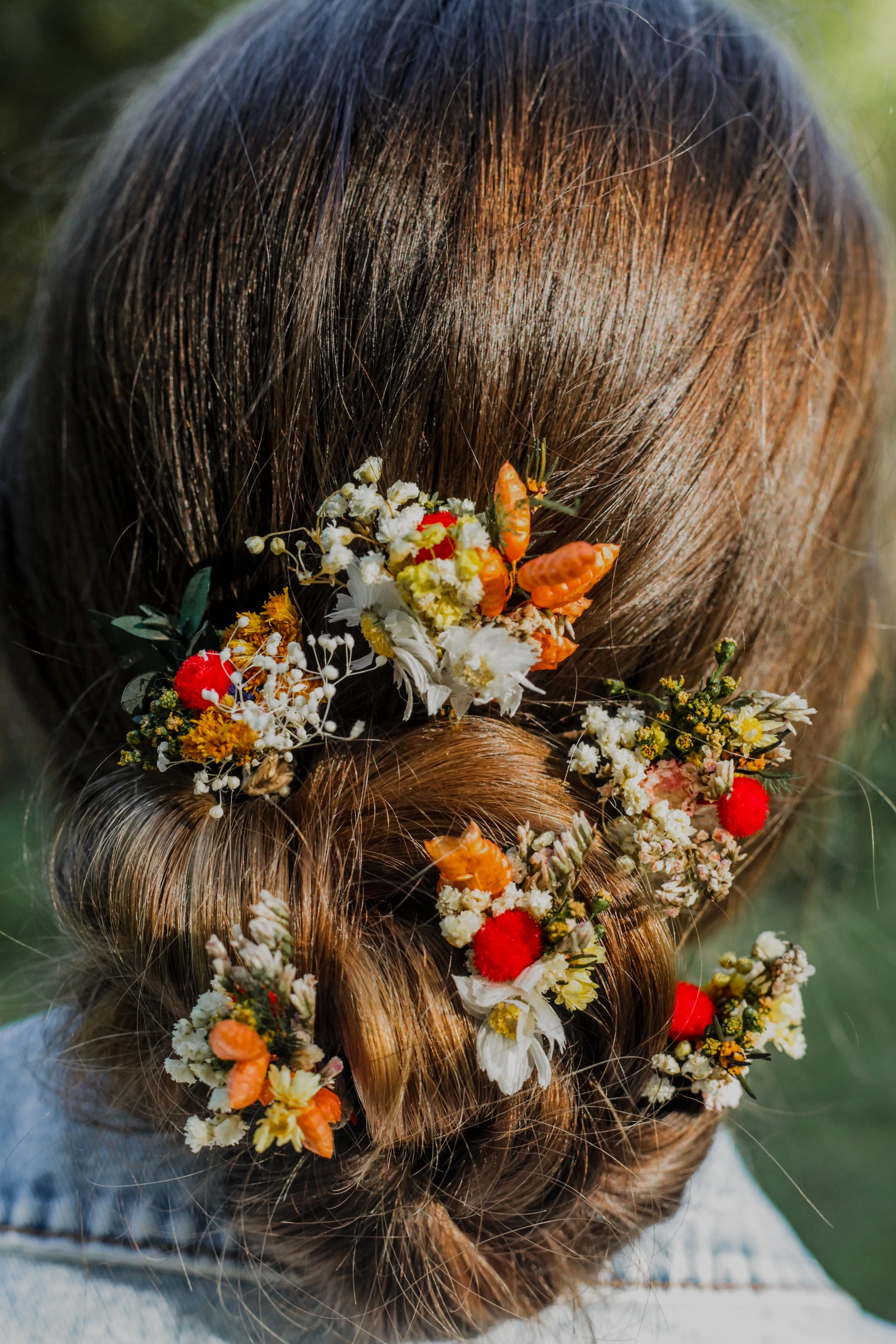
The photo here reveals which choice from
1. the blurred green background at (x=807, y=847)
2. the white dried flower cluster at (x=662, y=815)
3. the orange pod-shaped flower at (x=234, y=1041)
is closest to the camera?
the orange pod-shaped flower at (x=234, y=1041)

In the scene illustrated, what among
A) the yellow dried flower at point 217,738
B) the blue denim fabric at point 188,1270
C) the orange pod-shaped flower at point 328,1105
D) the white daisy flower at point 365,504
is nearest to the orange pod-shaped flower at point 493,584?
the white daisy flower at point 365,504

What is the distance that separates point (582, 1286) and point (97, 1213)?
626mm

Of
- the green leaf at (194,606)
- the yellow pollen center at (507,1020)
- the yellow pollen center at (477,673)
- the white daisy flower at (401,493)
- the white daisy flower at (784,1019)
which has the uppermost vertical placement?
the white daisy flower at (401,493)

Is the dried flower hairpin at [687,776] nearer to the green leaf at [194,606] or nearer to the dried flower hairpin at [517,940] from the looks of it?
the dried flower hairpin at [517,940]

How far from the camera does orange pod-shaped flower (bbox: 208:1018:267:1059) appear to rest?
0.78m

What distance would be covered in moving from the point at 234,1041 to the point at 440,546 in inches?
19.0

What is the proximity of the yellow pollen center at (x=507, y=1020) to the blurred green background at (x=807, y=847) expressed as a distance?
1.13 feet

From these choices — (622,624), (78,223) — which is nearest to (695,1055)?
(622,624)

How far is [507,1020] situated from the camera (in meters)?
0.85

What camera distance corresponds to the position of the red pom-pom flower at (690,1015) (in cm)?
98

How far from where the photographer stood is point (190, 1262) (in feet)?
3.75

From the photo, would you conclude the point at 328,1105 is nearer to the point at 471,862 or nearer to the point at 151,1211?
the point at 471,862

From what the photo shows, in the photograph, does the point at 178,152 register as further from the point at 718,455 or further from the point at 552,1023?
the point at 552,1023

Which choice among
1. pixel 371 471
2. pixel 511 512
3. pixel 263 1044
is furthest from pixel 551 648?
pixel 263 1044
